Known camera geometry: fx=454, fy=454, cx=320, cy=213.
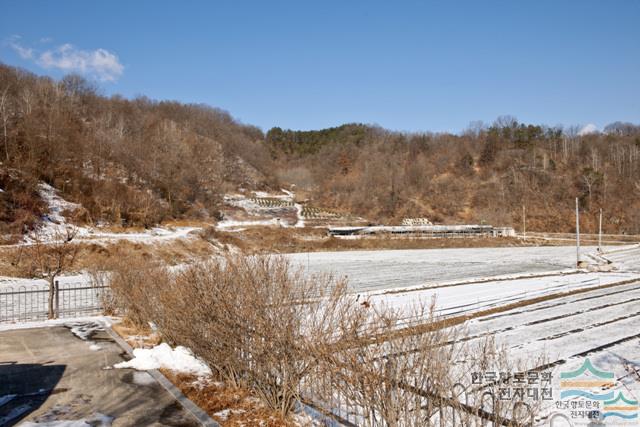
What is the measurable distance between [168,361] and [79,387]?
1567 mm

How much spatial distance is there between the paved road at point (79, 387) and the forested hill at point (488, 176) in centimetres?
6764

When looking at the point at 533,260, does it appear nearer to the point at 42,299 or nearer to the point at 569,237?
the point at 569,237

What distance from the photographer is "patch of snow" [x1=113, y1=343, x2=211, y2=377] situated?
339 inches

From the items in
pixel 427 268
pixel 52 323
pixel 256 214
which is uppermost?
pixel 256 214

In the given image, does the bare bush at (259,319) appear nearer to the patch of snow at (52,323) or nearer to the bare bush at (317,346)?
the bare bush at (317,346)

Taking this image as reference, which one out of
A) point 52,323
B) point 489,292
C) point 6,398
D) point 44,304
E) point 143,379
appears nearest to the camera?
point 6,398

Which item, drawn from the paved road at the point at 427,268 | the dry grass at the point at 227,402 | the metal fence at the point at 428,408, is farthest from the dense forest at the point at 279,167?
the metal fence at the point at 428,408

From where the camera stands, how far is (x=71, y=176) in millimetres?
44156

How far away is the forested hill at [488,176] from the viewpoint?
7206 cm

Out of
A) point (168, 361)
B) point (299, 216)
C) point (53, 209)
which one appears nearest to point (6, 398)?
point (168, 361)

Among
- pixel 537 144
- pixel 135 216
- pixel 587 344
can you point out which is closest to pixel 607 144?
pixel 537 144

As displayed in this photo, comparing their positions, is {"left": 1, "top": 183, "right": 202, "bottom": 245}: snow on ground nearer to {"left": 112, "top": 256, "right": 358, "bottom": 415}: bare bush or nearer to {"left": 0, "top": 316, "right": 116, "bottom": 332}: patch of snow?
{"left": 0, "top": 316, "right": 116, "bottom": 332}: patch of snow

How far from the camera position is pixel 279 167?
123 meters

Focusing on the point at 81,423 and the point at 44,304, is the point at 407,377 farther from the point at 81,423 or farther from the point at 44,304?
the point at 44,304
